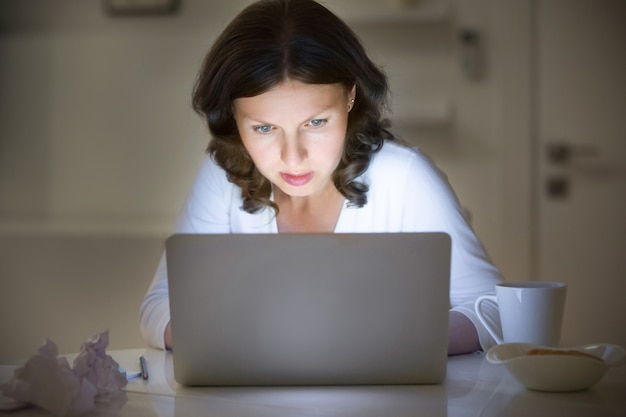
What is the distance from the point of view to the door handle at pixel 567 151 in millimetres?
2980

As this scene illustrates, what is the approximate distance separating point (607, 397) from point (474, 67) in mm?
2200

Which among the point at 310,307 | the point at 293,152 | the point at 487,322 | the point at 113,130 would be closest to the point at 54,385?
the point at 310,307

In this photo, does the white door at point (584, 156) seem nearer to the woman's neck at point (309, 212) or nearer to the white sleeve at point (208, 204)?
the woman's neck at point (309, 212)

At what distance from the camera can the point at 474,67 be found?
3000 millimetres

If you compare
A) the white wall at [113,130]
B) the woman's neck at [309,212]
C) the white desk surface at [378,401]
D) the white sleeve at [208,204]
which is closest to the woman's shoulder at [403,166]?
the woman's neck at [309,212]

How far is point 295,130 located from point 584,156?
5.61 feet

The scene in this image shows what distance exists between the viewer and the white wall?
301 centimetres

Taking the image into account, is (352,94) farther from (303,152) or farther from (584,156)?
(584,156)

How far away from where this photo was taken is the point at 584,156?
118 inches

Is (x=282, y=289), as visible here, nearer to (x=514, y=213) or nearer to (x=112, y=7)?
(x=514, y=213)

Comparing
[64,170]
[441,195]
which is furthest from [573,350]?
[64,170]

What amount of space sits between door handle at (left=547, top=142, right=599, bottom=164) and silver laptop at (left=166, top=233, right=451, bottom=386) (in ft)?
7.06

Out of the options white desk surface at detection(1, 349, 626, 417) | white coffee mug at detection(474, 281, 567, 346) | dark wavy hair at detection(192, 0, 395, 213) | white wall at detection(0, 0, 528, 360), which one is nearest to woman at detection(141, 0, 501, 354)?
dark wavy hair at detection(192, 0, 395, 213)

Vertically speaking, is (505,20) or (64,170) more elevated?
(505,20)
